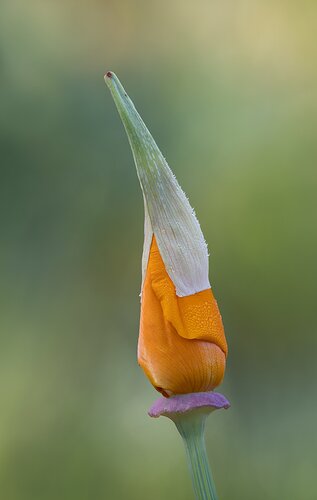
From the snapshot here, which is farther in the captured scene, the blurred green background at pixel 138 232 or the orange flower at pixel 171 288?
the blurred green background at pixel 138 232

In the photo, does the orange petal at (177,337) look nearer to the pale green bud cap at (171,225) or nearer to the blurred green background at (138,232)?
the pale green bud cap at (171,225)

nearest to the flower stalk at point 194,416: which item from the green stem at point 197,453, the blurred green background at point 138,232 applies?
the green stem at point 197,453

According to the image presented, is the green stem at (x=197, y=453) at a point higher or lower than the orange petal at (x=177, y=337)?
lower

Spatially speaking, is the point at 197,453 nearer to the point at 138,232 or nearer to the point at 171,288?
the point at 171,288

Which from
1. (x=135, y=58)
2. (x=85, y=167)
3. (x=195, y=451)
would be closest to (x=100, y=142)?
(x=85, y=167)

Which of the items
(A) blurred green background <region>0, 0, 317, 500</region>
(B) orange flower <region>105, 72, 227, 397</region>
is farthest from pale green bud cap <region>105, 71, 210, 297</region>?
(A) blurred green background <region>0, 0, 317, 500</region>

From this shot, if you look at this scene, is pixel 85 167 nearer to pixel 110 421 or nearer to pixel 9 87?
pixel 9 87
